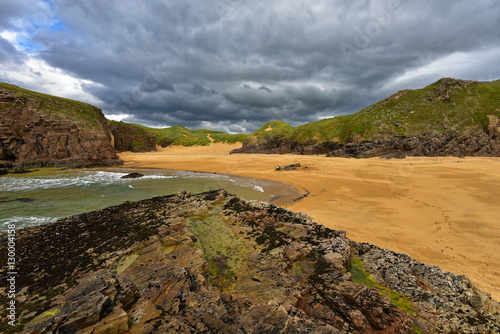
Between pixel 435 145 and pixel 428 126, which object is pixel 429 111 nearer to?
pixel 428 126

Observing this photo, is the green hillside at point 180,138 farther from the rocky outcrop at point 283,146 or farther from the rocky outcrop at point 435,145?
the rocky outcrop at point 435,145

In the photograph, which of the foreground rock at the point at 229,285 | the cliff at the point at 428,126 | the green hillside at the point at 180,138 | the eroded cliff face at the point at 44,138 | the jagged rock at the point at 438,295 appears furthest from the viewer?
the green hillside at the point at 180,138

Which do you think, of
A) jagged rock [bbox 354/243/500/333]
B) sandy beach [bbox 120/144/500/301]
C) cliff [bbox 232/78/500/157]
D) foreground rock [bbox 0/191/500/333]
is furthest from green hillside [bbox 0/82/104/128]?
cliff [bbox 232/78/500/157]

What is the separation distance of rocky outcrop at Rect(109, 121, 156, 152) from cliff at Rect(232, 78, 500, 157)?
5251cm

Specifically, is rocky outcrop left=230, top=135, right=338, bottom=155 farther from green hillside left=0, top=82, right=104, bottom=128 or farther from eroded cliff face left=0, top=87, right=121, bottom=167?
green hillside left=0, top=82, right=104, bottom=128

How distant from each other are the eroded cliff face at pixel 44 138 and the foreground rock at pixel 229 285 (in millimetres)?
32175

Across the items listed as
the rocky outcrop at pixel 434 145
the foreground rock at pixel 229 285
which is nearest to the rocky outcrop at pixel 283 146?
the rocky outcrop at pixel 434 145

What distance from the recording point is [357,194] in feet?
46.0

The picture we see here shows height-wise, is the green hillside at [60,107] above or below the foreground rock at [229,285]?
above

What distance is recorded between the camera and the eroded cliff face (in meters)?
27.3

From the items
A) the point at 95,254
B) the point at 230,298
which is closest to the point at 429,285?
the point at 230,298

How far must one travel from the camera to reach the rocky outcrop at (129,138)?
5781 centimetres

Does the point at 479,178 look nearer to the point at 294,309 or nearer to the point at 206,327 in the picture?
the point at 294,309

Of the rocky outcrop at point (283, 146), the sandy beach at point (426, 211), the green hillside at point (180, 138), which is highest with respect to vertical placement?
the green hillside at point (180, 138)
